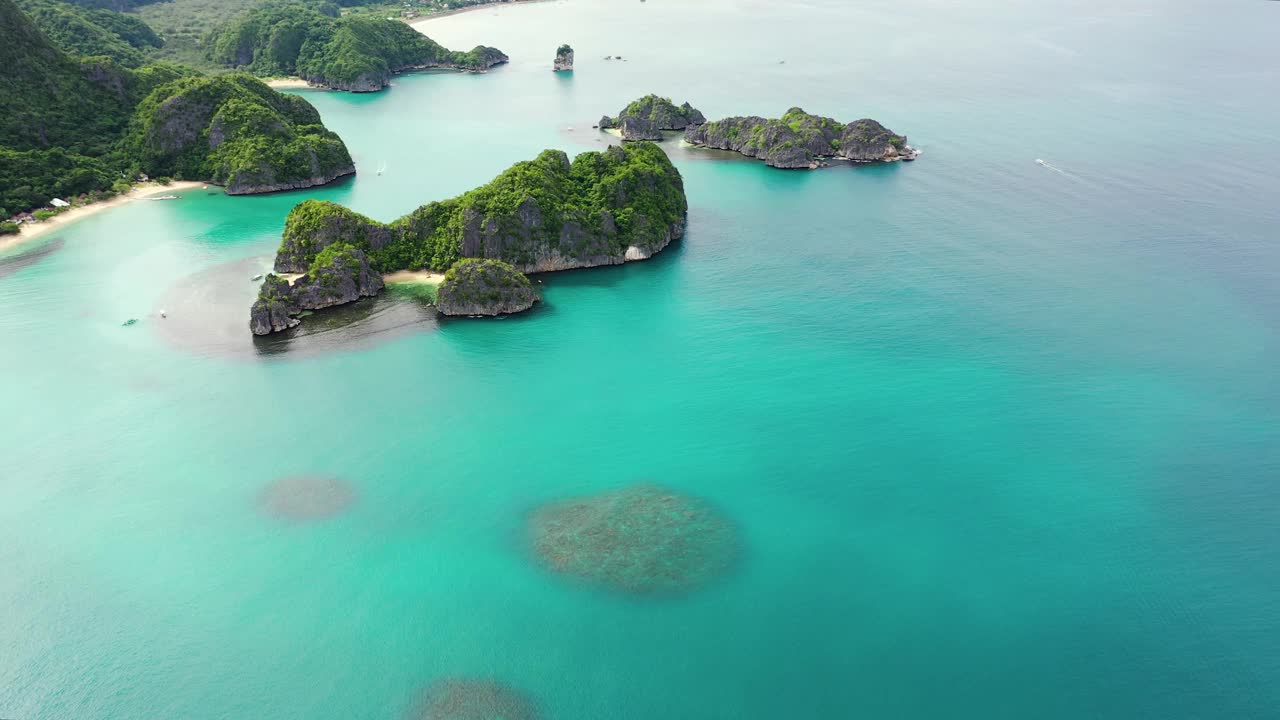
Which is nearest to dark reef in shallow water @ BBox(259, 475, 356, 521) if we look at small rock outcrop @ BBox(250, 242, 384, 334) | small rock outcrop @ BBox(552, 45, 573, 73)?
small rock outcrop @ BBox(250, 242, 384, 334)

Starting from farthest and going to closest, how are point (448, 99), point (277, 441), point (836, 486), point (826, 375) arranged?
point (448, 99) < point (826, 375) < point (277, 441) < point (836, 486)

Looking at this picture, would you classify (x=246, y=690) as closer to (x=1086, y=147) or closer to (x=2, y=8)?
(x=2, y=8)

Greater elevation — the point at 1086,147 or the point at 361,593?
the point at 1086,147

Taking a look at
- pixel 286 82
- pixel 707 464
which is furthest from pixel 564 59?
pixel 707 464

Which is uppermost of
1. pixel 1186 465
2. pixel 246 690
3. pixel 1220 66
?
pixel 1220 66

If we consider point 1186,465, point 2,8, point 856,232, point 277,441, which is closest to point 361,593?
point 277,441

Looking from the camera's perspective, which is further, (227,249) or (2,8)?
(2,8)

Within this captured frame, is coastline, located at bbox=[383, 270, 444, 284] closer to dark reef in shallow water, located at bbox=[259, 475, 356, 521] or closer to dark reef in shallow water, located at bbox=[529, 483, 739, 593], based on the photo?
dark reef in shallow water, located at bbox=[259, 475, 356, 521]

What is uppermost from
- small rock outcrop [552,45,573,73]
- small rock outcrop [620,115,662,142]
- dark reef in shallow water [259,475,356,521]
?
small rock outcrop [552,45,573,73]
